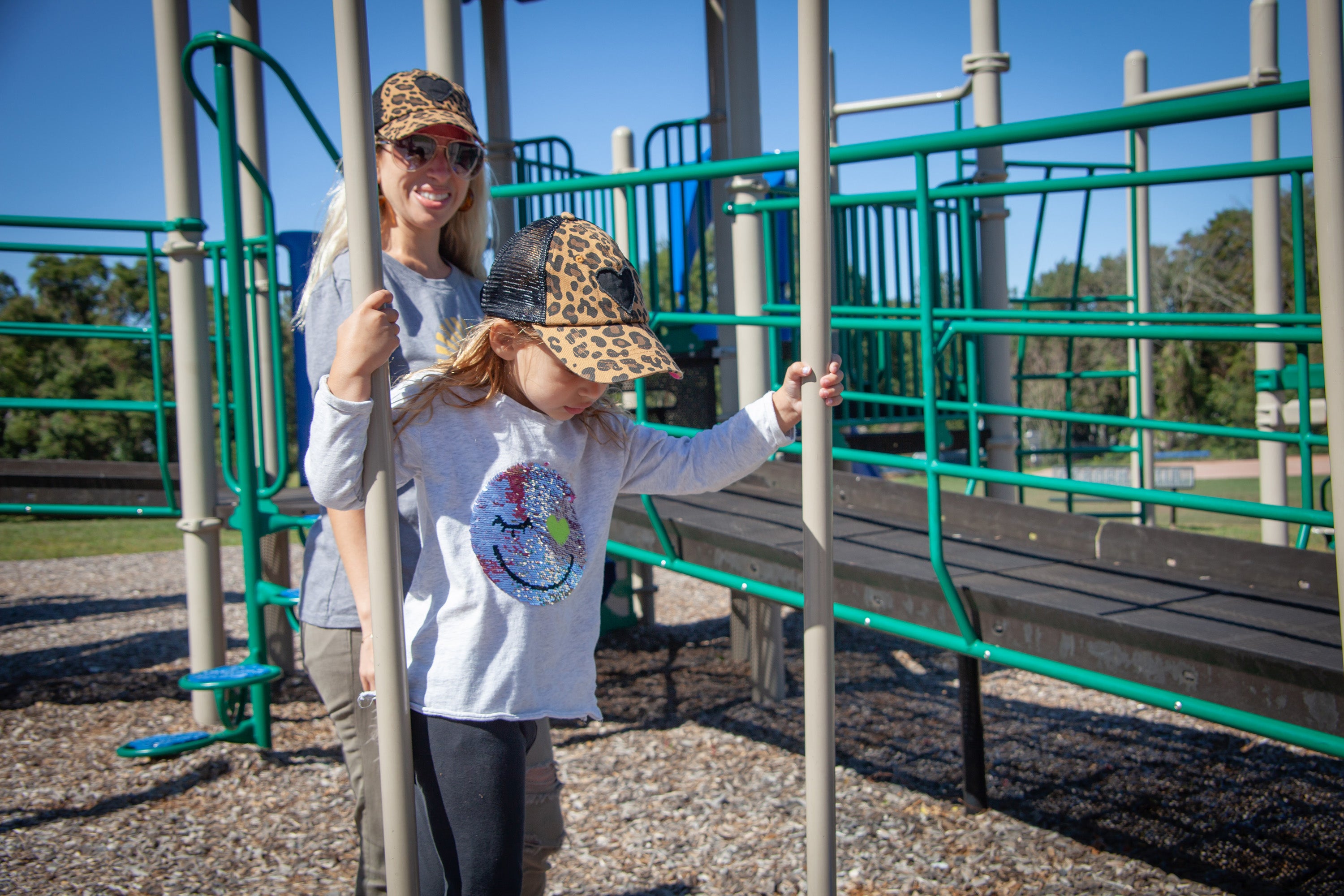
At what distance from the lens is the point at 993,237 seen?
499 centimetres

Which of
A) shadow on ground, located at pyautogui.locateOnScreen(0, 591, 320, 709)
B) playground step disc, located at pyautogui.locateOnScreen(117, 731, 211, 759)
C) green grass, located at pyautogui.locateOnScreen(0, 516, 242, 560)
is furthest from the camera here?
green grass, located at pyautogui.locateOnScreen(0, 516, 242, 560)

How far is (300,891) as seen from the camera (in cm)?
270

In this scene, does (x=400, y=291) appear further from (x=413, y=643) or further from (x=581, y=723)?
(x=581, y=723)

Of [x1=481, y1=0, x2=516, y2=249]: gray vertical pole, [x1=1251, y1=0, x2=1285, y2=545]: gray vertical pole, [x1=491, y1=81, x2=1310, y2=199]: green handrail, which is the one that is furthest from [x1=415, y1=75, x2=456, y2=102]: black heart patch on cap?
[x1=1251, y1=0, x2=1285, y2=545]: gray vertical pole

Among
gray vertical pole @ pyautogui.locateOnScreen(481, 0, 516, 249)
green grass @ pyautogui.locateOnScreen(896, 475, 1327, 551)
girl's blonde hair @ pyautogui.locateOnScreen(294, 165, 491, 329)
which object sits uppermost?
gray vertical pole @ pyautogui.locateOnScreen(481, 0, 516, 249)

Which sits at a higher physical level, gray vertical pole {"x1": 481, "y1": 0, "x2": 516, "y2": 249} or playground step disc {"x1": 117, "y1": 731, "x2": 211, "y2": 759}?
gray vertical pole {"x1": 481, "y1": 0, "x2": 516, "y2": 249}

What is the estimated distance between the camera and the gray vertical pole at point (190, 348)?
12.4 ft

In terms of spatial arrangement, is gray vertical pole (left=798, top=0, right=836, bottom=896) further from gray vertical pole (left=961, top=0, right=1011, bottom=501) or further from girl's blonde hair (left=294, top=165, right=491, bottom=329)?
gray vertical pole (left=961, top=0, right=1011, bottom=501)

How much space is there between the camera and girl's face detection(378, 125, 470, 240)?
166cm

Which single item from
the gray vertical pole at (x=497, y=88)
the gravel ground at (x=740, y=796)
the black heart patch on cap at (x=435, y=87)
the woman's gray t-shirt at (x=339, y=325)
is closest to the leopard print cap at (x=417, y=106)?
the black heart patch on cap at (x=435, y=87)

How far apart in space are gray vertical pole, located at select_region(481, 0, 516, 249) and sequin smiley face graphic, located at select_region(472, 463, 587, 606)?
5.25 m

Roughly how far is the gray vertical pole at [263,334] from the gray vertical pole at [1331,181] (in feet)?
15.0

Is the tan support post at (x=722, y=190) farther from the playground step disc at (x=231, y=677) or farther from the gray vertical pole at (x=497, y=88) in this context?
the playground step disc at (x=231, y=677)

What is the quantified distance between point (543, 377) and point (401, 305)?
438 millimetres
